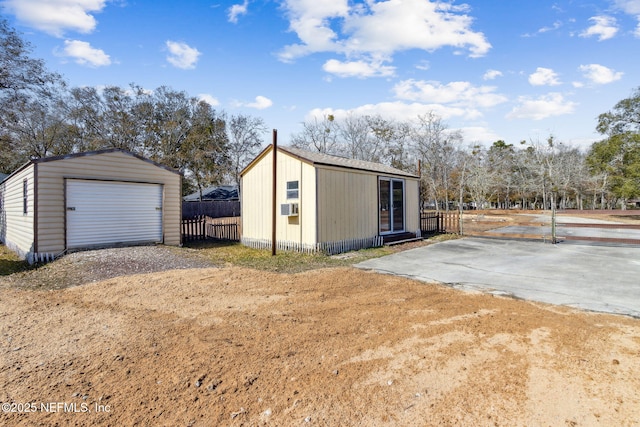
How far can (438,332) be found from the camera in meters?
3.53

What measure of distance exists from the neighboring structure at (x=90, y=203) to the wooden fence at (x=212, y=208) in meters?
16.6

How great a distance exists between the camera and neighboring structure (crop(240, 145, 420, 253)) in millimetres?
8812

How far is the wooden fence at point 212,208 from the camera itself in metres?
27.5

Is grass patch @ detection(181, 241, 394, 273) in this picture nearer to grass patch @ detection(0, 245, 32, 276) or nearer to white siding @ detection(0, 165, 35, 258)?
grass patch @ detection(0, 245, 32, 276)

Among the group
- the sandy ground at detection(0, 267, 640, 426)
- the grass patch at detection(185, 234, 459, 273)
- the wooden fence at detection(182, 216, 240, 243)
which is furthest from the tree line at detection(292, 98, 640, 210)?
the sandy ground at detection(0, 267, 640, 426)

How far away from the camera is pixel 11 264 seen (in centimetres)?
791

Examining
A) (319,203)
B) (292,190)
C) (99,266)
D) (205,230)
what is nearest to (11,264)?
(99,266)

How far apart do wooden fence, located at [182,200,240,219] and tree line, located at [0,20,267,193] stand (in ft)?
9.77

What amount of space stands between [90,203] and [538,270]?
11.4 meters

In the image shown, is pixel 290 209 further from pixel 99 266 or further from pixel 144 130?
pixel 144 130

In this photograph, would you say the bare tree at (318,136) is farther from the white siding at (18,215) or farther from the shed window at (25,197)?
the shed window at (25,197)

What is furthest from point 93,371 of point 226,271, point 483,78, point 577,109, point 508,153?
point 508,153

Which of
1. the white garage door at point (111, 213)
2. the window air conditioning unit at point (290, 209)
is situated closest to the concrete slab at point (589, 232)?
the window air conditioning unit at point (290, 209)

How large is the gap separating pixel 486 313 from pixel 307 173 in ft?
19.4
